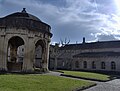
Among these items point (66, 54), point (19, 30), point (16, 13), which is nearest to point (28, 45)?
point (19, 30)

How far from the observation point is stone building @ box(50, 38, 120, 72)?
49531mm

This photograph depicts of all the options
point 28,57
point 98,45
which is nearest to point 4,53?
point 28,57

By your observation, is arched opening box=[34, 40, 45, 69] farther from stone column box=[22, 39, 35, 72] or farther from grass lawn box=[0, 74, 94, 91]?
grass lawn box=[0, 74, 94, 91]

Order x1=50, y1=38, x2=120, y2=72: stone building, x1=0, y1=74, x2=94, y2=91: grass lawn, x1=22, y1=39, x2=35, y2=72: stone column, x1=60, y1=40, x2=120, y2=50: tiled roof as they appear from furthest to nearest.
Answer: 1. x1=60, y1=40, x2=120, y2=50: tiled roof
2. x1=50, y1=38, x2=120, y2=72: stone building
3. x1=22, y1=39, x2=35, y2=72: stone column
4. x1=0, y1=74, x2=94, y2=91: grass lawn

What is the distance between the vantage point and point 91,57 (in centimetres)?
5312

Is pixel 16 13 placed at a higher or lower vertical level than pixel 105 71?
higher

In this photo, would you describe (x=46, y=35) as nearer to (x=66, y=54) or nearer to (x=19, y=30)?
(x=19, y=30)

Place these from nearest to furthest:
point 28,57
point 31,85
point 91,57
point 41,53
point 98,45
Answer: point 31,85
point 28,57
point 91,57
point 98,45
point 41,53

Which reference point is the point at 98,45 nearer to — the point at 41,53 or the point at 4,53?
the point at 41,53

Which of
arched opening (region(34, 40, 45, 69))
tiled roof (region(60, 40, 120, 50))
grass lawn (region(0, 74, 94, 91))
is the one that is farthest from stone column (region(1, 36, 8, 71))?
tiled roof (region(60, 40, 120, 50))

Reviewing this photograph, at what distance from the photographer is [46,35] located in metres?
30.6

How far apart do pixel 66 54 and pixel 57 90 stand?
Result: 52.5 metres

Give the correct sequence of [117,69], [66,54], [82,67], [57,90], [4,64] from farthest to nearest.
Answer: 1. [66,54]
2. [82,67]
3. [117,69]
4. [4,64]
5. [57,90]

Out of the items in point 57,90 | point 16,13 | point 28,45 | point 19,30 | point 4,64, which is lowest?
point 57,90
